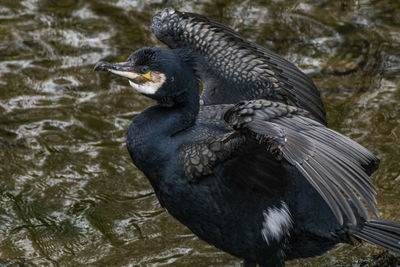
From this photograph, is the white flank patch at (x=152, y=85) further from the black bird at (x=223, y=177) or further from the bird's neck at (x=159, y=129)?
the bird's neck at (x=159, y=129)

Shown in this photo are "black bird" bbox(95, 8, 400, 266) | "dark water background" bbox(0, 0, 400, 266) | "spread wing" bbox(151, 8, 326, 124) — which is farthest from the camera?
"dark water background" bbox(0, 0, 400, 266)

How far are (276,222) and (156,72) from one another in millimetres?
1252

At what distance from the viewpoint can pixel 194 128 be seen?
494cm

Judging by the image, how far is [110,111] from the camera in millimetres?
7848

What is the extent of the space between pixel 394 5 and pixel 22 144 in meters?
5.07

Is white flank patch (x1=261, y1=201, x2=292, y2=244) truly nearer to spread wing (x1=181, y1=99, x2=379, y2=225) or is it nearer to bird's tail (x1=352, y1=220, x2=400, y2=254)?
spread wing (x1=181, y1=99, x2=379, y2=225)

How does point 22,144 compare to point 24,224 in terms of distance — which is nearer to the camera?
point 24,224

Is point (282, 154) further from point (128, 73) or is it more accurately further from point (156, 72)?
point (128, 73)

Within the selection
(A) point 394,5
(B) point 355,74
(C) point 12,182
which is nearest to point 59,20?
(C) point 12,182

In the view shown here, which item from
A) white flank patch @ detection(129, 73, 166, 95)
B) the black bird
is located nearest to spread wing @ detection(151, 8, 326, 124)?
the black bird

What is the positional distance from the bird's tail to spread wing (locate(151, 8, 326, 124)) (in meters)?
1.10

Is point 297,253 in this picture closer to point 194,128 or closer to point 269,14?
point 194,128

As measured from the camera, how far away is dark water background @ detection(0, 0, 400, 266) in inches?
234

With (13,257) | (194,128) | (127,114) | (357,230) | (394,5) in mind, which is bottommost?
(13,257)
